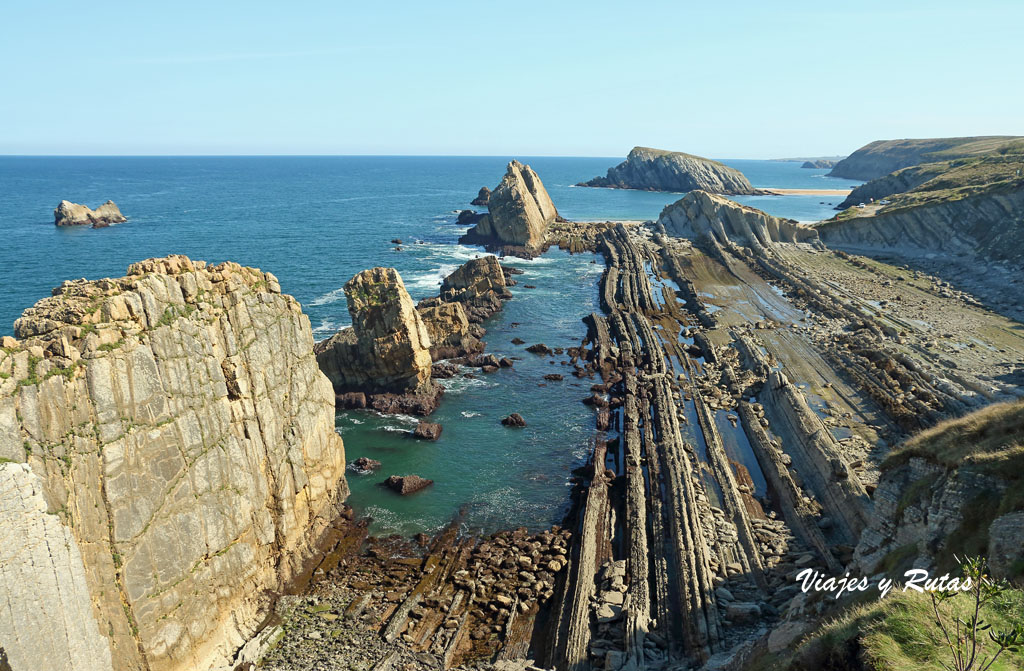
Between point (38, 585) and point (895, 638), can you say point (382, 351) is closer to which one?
point (38, 585)

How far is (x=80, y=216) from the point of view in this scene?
117938mm

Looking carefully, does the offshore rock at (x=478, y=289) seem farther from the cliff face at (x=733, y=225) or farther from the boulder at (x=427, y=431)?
the cliff face at (x=733, y=225)

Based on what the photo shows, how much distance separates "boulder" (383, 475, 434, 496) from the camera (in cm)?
3291

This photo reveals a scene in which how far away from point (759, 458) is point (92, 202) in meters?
178

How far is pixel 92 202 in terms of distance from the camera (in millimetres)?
155000

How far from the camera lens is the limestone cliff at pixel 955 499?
15.2 m

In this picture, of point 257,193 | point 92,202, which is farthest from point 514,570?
point 257,193

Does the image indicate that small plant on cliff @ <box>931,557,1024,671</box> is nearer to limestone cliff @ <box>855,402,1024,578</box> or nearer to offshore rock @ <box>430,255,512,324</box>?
limestone cliff @ <box>855,402,1024,578</box>

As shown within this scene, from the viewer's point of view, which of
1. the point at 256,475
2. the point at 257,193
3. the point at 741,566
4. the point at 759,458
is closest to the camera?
the point at 256,475

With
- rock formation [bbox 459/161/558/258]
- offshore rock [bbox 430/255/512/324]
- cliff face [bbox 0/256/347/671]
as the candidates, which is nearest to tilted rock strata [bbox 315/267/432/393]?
cliff face [bbox 0/256/347/671]

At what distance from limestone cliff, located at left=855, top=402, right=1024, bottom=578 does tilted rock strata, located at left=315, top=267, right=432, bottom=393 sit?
30555 millimetres

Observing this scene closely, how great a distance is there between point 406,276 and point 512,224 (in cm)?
2847

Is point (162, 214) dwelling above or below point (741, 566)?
above

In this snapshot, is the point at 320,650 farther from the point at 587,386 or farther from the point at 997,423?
the point at 587,386
